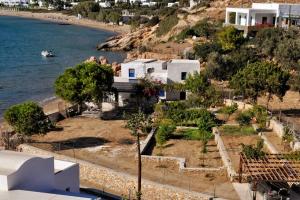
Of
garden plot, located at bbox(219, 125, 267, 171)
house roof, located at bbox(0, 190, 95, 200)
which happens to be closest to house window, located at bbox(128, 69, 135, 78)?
garden plot, located at bbox(219, 125, 267, 171)

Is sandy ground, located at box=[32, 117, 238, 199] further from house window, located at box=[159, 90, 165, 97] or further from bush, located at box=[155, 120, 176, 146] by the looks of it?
house window, located at box=[159, 90, 165, 97]

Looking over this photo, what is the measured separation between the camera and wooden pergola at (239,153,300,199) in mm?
23125

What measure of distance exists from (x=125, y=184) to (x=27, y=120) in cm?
1030

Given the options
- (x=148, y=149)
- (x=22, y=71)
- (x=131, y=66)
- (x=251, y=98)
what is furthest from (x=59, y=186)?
(x=22, y=71)

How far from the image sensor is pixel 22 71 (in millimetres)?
74375

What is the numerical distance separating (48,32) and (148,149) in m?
115

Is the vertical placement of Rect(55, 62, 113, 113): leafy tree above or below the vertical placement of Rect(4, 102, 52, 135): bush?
above

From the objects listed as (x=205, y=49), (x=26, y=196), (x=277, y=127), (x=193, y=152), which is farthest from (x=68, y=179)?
(x=205, y=49)

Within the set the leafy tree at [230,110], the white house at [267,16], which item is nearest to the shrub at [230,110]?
the leafy tree at [230,110]

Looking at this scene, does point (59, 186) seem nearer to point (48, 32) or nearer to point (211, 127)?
point (211, 127)

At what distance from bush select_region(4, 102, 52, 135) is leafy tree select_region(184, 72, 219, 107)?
12454 mm

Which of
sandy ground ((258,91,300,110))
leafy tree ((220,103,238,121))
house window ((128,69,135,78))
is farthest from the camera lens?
house window ((128,69,135,78))

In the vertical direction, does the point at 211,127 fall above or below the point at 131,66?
below

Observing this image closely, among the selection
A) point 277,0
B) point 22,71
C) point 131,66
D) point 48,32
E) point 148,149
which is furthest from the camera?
point 48,32
